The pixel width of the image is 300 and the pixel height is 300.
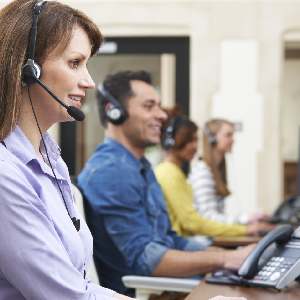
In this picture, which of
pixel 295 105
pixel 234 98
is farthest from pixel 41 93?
pixel 295 105

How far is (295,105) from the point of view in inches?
478

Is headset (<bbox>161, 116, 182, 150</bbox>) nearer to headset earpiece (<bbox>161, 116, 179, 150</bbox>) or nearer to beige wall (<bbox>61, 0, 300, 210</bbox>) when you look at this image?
headset earpiece (<bbox>161, 116, 179, 150</bbox>)

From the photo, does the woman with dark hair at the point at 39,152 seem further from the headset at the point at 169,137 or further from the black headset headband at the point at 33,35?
the headset at the point at 169,137

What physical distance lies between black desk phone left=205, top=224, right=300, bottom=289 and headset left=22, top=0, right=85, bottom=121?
79 cm

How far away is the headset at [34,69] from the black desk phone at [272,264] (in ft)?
2.59

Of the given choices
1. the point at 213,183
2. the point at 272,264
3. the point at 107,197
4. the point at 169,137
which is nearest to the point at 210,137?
the point at 213,183

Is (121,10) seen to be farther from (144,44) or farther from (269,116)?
(269,116)

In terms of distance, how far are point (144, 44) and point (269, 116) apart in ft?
4.49

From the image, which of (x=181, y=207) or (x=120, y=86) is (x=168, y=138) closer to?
(x=181, y=207)

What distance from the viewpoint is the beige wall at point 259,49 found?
752 centimetres

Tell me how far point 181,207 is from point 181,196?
5 cm

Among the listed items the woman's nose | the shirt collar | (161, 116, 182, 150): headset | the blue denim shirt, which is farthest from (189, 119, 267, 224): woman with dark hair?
the shirt collar

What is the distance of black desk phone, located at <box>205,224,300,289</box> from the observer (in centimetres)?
212

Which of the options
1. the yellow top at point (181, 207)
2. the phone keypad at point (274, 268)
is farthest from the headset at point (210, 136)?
the phone keypad at point (274, 268)
